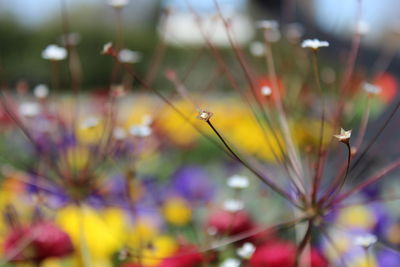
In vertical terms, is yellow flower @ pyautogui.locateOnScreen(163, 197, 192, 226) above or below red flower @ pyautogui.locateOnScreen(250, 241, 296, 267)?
above

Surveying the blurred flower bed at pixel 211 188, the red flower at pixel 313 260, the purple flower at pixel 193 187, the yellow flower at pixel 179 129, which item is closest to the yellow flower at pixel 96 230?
the blurred flower bed at pixel 211 188

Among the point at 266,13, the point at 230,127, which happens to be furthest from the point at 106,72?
the point at 230,127

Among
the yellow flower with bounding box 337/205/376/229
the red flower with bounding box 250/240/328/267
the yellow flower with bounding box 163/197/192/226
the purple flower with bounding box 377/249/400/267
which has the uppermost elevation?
the yellow flower with bounding box 163/197/192/226

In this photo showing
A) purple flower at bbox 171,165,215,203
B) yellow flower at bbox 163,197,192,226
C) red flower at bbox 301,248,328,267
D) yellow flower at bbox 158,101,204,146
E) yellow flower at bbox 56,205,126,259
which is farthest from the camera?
yellow flower at bbox 158,101,204,146

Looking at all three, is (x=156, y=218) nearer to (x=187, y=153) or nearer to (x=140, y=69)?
(x=187, y=153)

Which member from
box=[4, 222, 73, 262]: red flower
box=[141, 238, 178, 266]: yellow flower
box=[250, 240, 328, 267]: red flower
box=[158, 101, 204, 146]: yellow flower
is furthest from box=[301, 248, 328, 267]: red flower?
Result: box=[158, 101, 204, 146]: yellow flower

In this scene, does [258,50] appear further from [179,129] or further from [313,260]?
[179,129]

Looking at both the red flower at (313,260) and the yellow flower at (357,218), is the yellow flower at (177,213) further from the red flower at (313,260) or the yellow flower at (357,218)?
the red flower at (313,260)

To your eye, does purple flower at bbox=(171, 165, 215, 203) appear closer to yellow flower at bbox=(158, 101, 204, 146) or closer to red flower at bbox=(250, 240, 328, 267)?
red flower at bbox=(250, 240, 328, 267)

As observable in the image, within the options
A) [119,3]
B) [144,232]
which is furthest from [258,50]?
[144,232]
